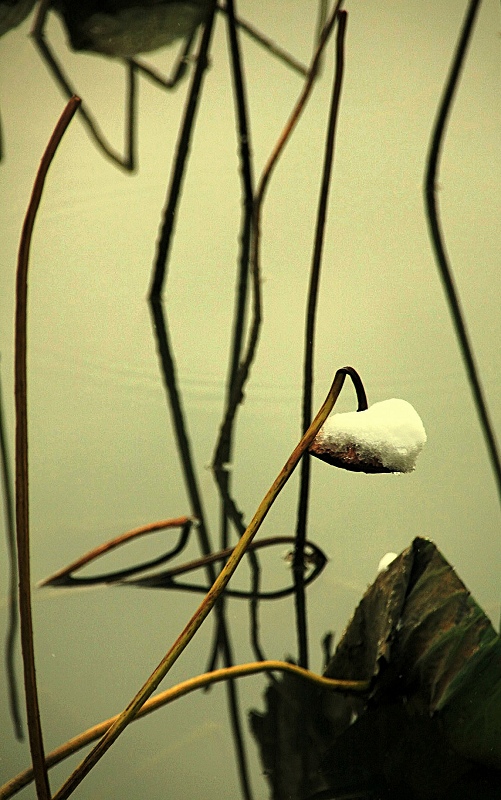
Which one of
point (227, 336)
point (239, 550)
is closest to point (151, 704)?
point (239, 550)

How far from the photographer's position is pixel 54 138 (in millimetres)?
184

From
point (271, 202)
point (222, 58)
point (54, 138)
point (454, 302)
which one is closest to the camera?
point (54, 138)

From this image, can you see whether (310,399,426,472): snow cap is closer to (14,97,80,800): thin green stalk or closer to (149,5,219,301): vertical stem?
(14,97,80,800): thin green stalk

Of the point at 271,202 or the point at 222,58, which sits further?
the point at 222,58

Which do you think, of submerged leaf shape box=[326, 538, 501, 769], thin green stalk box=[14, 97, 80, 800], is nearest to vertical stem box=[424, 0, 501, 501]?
submerged leaf shape box=[326, 538, 501, 769]

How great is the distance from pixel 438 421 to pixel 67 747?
253 millimetres

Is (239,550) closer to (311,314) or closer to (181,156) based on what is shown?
(311,314)

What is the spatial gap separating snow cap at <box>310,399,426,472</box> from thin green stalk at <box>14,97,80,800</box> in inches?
2.5

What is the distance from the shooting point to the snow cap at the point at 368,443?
7.5 inches

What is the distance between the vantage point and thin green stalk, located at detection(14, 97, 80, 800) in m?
0.18

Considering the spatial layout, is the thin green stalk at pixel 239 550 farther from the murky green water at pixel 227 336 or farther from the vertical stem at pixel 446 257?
the vertical stem at pixel 446 257

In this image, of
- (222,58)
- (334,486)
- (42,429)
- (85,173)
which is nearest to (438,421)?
(334,486)

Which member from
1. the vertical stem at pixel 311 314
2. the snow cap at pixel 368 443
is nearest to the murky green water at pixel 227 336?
the vertical stem at pixel 311 314

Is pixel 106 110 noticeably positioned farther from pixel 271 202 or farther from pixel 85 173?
pixel 271 202
